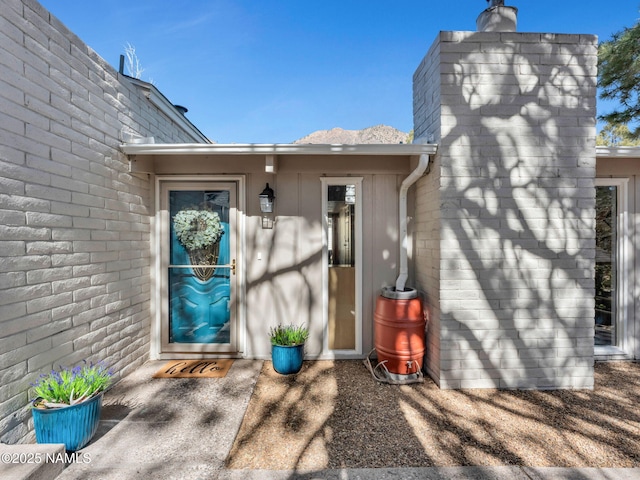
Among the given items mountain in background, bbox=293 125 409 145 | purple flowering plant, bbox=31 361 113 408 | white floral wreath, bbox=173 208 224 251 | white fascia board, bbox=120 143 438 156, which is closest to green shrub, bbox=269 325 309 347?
white floral wreath, bbox=173 208 224 251

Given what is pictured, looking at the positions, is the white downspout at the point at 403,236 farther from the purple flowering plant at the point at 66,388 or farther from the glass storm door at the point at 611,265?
the purple flowering plant at the point at 66,388

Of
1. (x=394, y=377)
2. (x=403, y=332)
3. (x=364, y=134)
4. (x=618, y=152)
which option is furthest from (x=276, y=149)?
(x=364, y=134)

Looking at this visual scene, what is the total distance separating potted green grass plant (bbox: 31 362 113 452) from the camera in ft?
5.94

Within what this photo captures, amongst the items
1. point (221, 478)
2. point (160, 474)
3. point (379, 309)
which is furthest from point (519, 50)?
point (160, 474)

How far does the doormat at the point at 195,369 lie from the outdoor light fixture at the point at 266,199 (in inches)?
71.3

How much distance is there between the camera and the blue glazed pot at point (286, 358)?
2.98 metres

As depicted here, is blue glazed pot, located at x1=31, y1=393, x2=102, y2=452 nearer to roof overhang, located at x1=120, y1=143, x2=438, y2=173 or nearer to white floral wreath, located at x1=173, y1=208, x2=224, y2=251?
white floral wreath, located at x1=173, y1=208, x2=224, y2=251

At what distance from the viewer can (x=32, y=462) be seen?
1556 mm

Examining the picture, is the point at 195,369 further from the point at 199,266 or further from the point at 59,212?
the point at 59,212

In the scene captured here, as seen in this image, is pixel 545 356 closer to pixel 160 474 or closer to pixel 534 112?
pixel 534 112

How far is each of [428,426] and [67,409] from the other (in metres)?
2.49

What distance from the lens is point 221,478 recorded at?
1.69 m

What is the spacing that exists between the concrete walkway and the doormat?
181mm

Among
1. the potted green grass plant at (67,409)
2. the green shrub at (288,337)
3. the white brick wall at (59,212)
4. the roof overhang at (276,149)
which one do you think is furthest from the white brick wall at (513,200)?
the white brick wall at (59,212)
